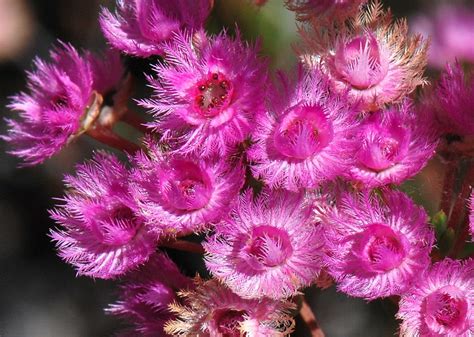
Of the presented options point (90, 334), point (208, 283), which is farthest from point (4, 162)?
point (208, 283)

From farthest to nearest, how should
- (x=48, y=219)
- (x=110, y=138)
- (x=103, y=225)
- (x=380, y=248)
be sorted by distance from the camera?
1. (x=48, y=219)
2. (x=110, y=138)
3. (x=103, y=225)
4. (x=380, y=248)

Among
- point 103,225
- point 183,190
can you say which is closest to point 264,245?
point 183,190

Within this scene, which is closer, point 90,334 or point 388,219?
point 388,219

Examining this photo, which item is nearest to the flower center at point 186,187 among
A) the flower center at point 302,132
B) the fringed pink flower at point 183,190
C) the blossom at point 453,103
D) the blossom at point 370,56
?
the fringed pink flower at point 183,190

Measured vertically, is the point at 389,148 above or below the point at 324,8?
below

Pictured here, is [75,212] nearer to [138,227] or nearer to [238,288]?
[138,227]

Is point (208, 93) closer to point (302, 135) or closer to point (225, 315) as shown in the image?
point (302, 135)
